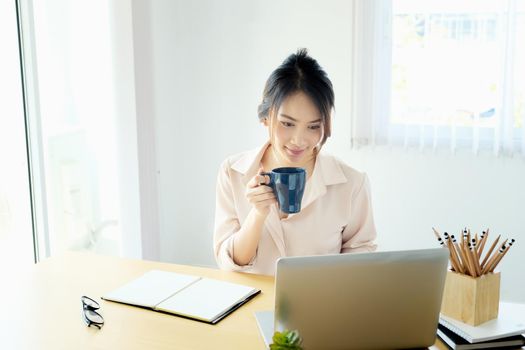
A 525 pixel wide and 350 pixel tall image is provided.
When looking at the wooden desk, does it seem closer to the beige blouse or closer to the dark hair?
the beige blouse

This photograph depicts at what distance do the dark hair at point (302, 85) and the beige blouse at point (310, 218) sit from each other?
0.15 meters

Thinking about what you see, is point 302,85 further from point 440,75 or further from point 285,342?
point 440,75

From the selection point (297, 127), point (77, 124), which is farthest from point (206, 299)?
point (77, 124)

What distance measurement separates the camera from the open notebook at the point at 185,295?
4.99 ft

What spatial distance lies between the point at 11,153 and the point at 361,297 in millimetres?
1946

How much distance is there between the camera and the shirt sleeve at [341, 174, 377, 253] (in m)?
1.92

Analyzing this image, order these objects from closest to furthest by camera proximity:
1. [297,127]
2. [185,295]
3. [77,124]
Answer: [185,295] < [297,127] < [77,124]

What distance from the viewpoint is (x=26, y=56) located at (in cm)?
274

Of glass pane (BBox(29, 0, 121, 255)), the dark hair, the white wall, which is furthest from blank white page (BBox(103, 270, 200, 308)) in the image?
the white wall

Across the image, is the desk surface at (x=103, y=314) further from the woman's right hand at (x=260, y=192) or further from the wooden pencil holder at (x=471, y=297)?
the woman's right hand at (x=260, y=192)

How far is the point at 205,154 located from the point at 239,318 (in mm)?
2109

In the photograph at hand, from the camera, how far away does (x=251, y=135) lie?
342 centimetres

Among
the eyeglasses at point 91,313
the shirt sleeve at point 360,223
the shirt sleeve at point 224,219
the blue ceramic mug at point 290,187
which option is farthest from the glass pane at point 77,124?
the blue ceramic mug at point 290,187

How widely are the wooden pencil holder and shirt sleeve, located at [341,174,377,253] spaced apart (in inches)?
19.7
